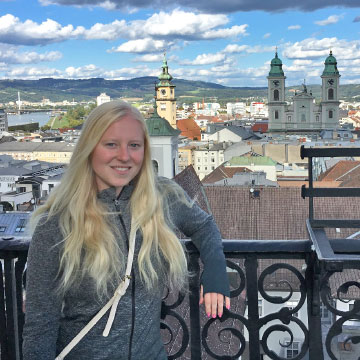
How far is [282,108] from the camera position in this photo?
77.1 metres

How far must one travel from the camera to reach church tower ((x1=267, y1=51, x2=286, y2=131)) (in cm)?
7744

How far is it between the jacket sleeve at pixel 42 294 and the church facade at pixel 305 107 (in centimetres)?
7601

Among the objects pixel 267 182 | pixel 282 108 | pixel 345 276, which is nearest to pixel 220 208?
pixel 345 276

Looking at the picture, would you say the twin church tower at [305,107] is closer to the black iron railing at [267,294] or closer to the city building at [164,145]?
the city building at [164,145]

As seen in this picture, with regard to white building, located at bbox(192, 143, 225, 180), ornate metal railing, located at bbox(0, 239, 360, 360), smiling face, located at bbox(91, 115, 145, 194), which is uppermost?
smiling face, located at bbox(91, 115, 145, 194)

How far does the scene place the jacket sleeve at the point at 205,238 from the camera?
1.86 m

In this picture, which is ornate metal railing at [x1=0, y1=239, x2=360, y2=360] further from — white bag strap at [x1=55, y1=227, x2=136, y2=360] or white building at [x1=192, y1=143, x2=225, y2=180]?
white building at [x1=192, y1=143, x2=225, y2=180]

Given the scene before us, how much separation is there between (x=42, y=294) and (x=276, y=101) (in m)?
78.4

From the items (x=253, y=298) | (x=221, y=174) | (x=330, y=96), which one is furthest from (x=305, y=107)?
(x=253, y=298)

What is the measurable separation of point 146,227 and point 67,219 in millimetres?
238

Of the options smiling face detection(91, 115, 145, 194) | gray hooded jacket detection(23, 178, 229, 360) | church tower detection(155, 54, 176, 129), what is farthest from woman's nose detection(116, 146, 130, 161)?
church tower detection(155, 54, 176, 129)

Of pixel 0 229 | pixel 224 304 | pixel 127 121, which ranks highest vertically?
pixel 127 121

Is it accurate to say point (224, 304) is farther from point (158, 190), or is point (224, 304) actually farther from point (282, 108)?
point (282, 108)

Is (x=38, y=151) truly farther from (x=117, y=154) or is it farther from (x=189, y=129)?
(x=117, y=154)
